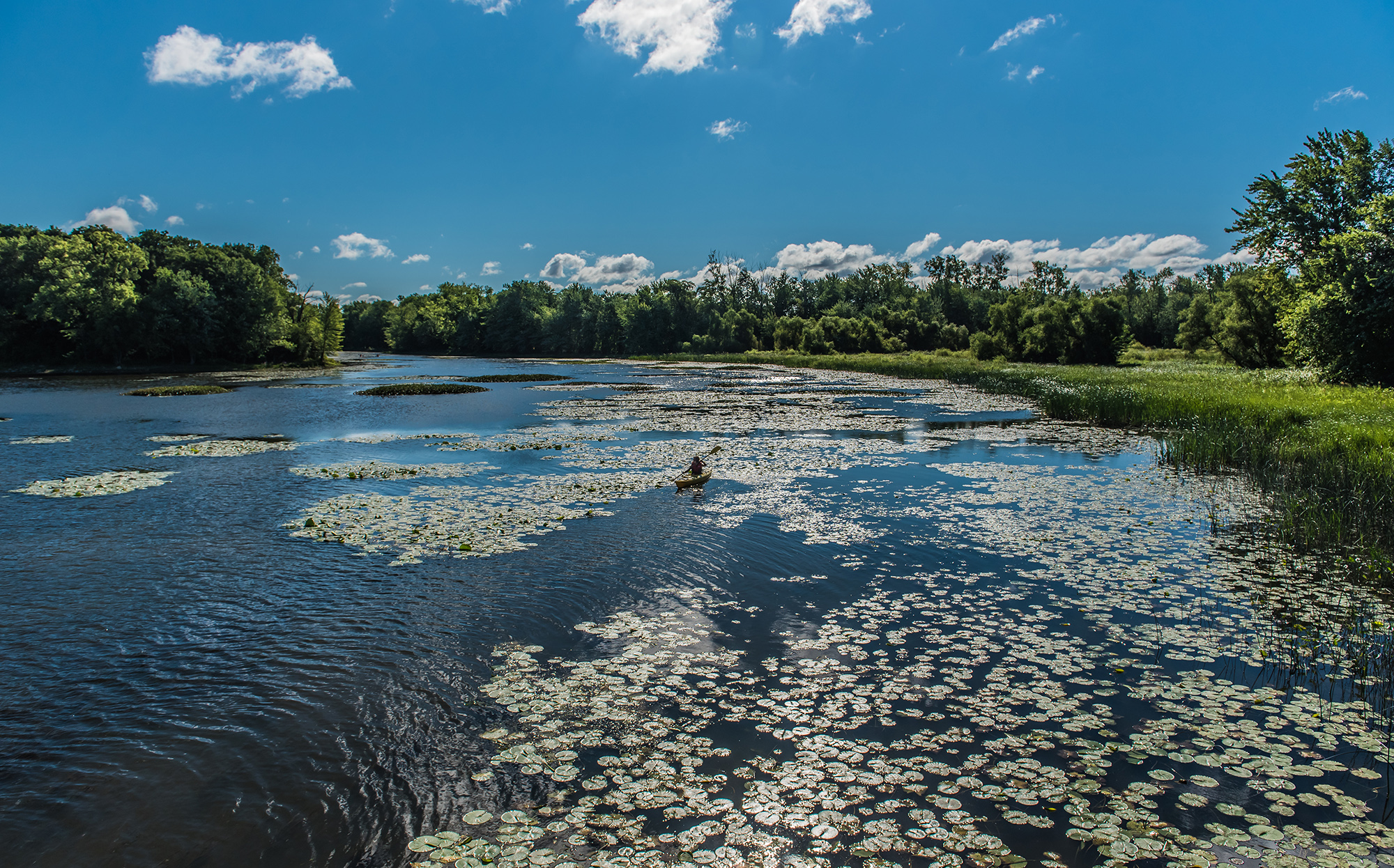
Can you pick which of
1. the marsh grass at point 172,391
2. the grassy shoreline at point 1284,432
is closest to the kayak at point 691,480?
the grassy shoreline at point 1284,432

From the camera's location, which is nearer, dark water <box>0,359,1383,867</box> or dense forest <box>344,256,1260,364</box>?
dark water <box>0,359,1383,867</box>

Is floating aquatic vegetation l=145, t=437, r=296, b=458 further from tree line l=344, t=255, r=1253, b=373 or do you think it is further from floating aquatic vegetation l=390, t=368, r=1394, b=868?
tree line l=344, t=255, r=1253, b=373

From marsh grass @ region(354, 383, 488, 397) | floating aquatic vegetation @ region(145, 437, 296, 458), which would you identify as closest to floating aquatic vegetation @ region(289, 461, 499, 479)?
floating aquatic vegetation @ region(145, 437, 296, 458)

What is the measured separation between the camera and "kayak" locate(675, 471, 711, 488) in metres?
17.5

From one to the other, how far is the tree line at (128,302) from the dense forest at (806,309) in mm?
190

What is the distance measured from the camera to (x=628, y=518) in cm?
1473

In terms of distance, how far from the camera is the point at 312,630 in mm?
9312

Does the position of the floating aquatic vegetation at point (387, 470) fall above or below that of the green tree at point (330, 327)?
below

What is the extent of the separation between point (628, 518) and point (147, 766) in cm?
917

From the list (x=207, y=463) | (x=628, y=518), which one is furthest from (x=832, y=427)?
(x=207, y=463)

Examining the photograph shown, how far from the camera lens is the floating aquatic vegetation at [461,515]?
42.4ft

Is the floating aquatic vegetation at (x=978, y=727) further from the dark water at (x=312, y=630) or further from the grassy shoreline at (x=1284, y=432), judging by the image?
the grassy shoreline at (x=1284, y=432)

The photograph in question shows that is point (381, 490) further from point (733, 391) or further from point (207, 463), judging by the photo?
point (733, 391)

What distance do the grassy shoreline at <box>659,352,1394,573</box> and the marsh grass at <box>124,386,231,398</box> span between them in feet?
173
